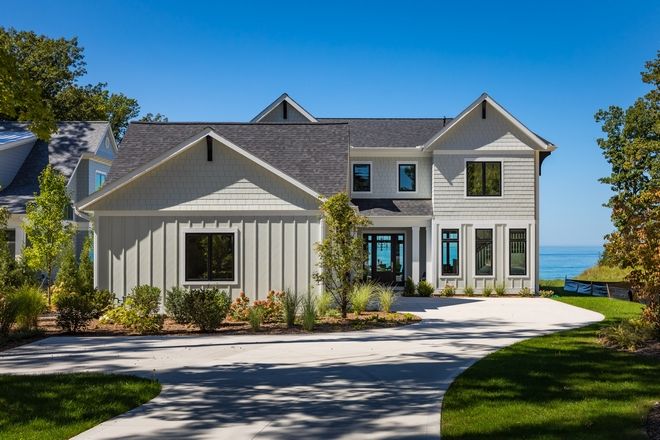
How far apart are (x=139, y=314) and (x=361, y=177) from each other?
15343mm

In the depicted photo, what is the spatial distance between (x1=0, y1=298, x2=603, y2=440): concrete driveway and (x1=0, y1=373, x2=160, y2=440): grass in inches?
10.9

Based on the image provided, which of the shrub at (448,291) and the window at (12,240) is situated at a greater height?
the window at (12,240)

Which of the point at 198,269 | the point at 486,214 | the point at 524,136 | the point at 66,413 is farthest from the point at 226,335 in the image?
the point at 524,136

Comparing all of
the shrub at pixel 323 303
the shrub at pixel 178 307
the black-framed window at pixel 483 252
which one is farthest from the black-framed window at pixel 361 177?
the shrub at pixel 178 307

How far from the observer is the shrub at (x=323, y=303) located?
17703mm

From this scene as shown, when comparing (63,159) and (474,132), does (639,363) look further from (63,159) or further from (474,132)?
(63,159)

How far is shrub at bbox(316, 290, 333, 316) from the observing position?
17703 millimetres

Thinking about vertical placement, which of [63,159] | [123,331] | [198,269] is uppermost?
[63,159]

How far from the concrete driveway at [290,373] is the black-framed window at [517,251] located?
9.30 metres

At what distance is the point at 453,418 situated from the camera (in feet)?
24.9

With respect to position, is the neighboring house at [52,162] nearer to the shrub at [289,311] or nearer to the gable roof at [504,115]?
the shrub at [289,311]

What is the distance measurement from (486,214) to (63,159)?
66.3 feet

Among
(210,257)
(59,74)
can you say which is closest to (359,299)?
(210,257)

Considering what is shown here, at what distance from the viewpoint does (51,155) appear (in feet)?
102
